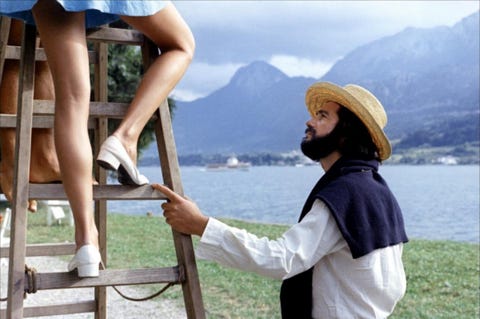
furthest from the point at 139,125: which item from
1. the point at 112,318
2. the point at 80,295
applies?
the point at 80,295

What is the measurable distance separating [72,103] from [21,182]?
363 mm

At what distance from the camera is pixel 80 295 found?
28.0 ft

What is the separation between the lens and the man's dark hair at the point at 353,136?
2.94 metres

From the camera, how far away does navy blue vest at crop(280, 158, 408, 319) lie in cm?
267

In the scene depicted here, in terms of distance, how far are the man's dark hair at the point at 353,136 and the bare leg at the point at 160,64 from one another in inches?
27.1

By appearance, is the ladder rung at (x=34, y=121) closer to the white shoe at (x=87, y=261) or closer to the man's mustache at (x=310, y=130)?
the white shoe at (x=87, y=261)

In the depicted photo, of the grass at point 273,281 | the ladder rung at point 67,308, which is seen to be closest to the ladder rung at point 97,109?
the ladder rung at point 67,308

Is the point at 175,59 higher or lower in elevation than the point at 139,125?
higher

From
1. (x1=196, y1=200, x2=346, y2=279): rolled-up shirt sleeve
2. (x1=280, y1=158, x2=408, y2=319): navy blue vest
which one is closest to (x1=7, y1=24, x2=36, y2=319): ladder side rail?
(x1=196, y1=200, x2=346, y2=279): rolled-up shirt sleeve

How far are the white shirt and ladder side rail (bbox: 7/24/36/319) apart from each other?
0.62m

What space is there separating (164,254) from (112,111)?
27.5ft

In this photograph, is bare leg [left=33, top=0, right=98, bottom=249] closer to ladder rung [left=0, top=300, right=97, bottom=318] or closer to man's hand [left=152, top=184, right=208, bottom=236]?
man's hand [left=152, top=184, right=208, bottom=236]

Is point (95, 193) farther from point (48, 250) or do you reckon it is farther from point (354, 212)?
point (48, 250)

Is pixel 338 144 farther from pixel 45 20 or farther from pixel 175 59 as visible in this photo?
pixel 45 20
